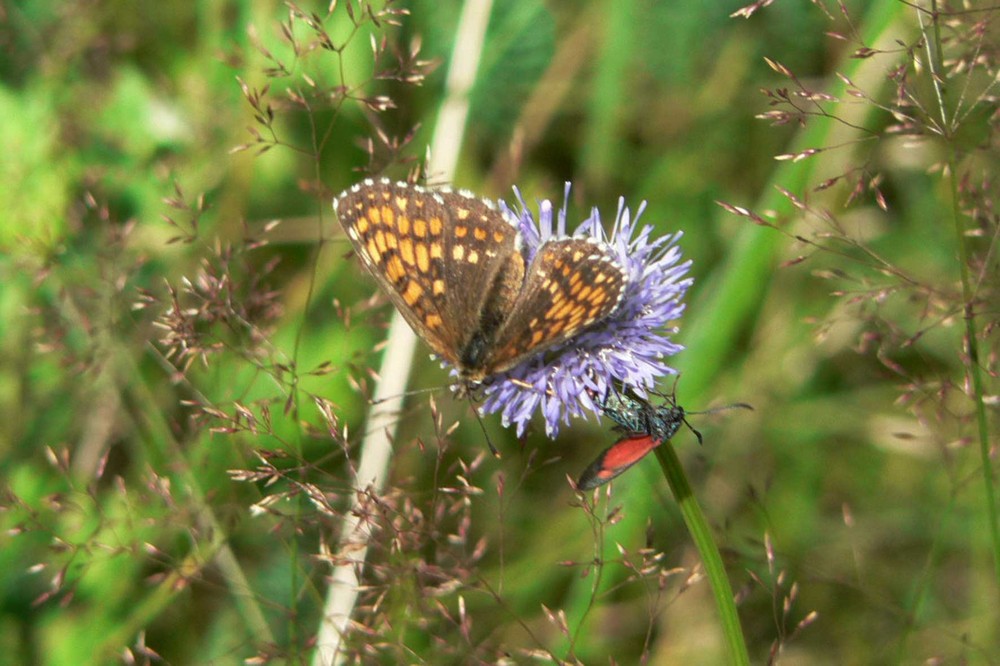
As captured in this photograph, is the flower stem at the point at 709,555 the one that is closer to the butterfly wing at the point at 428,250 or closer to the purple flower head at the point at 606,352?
the purple flower head at the point at 606,352

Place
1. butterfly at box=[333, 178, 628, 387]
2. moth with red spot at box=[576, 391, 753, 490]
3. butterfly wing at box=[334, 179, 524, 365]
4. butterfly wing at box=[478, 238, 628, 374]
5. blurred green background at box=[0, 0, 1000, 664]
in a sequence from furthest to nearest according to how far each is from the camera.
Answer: blurred green background at box=[0, 0, 1000, 664] < butterfly wing at box=[334, 179, 524, 365] < butterfly at box=[333, 178, 628, 387] < butterfly wing at box=[478, 238, 628, 374] < moth with red spot at box=[576, 391, 753, 490]

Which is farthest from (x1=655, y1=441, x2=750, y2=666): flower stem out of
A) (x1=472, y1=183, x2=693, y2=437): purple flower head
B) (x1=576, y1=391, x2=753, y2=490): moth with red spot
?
(x1=472, y1=183, x2=693, y2=437): purple flower head

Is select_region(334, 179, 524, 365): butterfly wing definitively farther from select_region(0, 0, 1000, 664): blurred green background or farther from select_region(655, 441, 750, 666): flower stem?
select_region(655, 441, 750, 666): flower stem

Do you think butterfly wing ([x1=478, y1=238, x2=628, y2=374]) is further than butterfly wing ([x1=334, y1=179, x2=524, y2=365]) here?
No

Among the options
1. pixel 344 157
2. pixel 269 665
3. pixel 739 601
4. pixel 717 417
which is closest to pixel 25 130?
pixel 344 157

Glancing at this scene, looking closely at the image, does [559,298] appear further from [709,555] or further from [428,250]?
[709,555]

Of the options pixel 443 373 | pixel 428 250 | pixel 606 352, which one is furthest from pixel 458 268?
pixel 443 373

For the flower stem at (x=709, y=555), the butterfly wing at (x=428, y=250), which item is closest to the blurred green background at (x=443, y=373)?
the butterfly wing at (x=428, y=250)

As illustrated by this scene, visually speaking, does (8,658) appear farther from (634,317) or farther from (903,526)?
(903,526)
